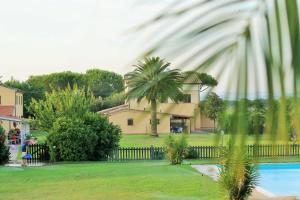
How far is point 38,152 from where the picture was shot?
2133 centimetres

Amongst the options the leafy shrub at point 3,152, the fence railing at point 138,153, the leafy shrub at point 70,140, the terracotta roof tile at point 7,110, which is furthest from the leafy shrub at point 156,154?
the terracotta roof tile at point 7,110

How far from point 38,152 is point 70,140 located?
1824mm

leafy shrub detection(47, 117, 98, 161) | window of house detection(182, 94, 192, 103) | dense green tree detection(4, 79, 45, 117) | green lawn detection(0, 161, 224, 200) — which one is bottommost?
green lawn detection(0, 161, 224, 200)

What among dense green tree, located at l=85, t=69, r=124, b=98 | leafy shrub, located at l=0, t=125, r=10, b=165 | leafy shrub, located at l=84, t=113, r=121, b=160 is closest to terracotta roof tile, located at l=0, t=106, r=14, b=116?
leafy shrub, located at l=84, t=113, r=121, b=160

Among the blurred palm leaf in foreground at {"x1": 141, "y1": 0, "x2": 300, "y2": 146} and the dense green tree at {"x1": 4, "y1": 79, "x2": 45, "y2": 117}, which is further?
the dense green tree at {"x1": 4, "y1": 79, "x2": 45, "y2": 117}

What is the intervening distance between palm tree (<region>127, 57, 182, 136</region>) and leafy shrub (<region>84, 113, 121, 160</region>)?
20.7 meters

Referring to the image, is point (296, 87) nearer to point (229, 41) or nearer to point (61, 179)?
point (229, 41)

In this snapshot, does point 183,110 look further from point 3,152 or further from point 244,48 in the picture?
point 3,152

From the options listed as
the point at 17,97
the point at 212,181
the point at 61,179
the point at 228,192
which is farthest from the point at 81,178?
the point at 17,97

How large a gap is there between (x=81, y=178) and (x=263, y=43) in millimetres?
14899

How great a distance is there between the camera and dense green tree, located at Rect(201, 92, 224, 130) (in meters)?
0.49

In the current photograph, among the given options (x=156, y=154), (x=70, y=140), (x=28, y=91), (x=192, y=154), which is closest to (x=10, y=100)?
(x=28, y=91)

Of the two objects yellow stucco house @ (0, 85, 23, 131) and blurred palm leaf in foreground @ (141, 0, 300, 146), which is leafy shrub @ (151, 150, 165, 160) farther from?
yellow stucco house @ (0, 85, 23, 131)

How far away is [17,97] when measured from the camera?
4950cm
